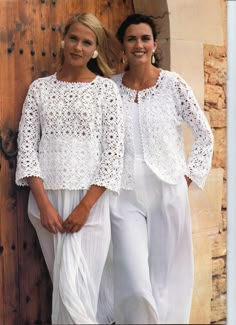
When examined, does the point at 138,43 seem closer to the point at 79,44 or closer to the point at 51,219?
the point at 79,44

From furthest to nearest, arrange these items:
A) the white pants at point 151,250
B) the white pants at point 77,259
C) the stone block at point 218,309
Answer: the stone block at point 218,309 < the white pants at point 151,250 < the white pants at point 77,259

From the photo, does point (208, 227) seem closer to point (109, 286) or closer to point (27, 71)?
point (109, 286)

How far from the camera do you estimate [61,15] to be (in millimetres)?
2096

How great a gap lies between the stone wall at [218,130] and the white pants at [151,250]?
0.24m

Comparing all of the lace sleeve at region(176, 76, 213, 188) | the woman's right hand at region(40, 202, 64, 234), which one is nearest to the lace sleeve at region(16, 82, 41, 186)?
the woman's right hand at region(40, 202, 64, 234)

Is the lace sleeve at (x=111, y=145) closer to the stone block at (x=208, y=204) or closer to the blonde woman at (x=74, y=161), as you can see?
the blonde woman at (x=74, y=161)

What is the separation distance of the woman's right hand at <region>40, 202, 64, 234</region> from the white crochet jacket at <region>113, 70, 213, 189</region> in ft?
0.75

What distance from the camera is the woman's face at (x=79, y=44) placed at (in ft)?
6.30

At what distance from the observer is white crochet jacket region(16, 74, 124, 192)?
75.4 inches

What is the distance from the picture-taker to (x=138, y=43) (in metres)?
1.99

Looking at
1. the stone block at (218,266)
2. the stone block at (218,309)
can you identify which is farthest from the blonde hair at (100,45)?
the stone block at (218,309)
